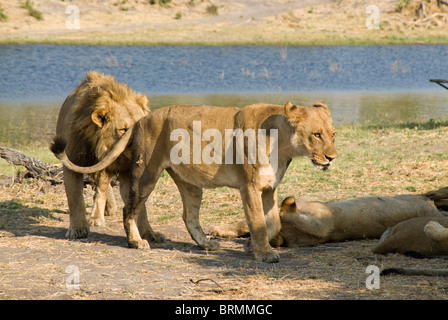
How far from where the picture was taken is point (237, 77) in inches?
1096

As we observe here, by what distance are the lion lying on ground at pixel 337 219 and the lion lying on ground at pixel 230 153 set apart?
268 mm

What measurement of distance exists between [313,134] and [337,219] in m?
1.24

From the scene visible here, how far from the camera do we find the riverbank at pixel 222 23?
37562 mm

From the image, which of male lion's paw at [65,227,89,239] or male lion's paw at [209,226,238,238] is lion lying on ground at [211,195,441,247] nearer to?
male lion's paw at [209,226,238,238]

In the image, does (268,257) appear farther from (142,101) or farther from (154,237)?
(142,101)

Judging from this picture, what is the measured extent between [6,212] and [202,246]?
299 cm

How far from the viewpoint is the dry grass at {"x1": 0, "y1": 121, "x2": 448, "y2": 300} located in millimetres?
4996

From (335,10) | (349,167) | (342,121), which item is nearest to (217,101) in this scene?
(342,121)

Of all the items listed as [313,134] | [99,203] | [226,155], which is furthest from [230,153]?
[99,203]

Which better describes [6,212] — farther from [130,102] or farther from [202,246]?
[202,246]

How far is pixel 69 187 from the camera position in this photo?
7172mm

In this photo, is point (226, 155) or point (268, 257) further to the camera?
point (226, 155)

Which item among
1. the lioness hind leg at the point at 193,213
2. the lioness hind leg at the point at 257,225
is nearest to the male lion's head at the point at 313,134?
the lioness hind leg at the point at 257,225

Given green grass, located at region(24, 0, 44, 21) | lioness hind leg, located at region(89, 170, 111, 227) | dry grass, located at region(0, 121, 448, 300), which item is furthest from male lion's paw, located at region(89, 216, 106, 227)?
green grass, located at region(24, 0, 44, 21)
